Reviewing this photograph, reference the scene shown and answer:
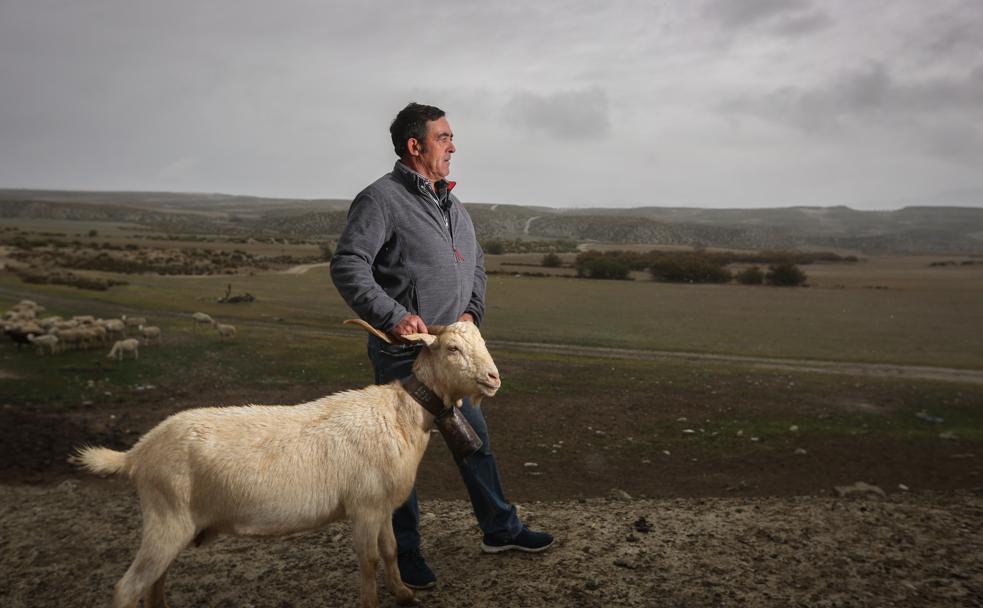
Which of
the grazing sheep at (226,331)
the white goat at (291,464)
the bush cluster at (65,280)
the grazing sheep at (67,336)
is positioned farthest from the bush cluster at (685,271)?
the white goat at (291,464)

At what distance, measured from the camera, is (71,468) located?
9.95 meters

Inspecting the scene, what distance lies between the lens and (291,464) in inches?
173

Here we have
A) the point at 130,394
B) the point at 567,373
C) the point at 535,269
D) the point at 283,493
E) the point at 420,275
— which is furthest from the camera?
the point at 535,269

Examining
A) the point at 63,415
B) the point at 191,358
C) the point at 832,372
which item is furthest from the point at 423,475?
the point at 832,372

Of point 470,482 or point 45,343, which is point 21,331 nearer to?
point 45,343

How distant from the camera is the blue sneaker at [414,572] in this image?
5.35m

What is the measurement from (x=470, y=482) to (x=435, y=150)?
2.80 meters

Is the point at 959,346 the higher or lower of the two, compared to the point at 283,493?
lower

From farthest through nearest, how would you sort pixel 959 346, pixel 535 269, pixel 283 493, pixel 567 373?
pixel 535 269 → pixel 959 346 → pixel 567 373 → pixel 283 493

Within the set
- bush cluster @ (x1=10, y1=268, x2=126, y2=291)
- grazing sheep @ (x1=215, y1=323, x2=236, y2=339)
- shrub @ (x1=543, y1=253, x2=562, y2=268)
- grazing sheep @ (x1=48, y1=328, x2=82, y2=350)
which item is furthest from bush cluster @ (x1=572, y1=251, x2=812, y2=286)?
grazing sheep @ (x1=48, y1=328, x2=82, y2=350)

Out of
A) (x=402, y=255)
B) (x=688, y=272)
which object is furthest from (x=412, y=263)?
(x=688, y=272)

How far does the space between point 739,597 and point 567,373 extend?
1303cm

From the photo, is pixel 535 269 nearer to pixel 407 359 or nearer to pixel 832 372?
pixel 832 372

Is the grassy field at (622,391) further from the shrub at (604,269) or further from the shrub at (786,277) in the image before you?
the shrub at (604,269)
